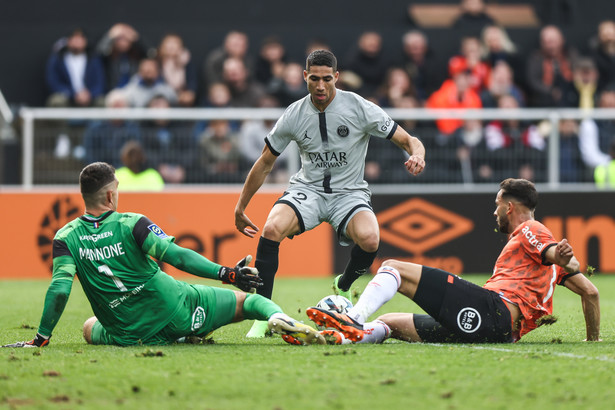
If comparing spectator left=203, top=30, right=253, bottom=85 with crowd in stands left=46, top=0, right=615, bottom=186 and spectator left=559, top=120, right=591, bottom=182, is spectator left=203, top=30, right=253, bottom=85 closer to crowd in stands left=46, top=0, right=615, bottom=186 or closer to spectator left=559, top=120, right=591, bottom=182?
crowd in stands left=46, top=0, right=615, bottom=186

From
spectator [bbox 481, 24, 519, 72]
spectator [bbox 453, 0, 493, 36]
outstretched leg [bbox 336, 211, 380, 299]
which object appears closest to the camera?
outstretched leg [bbox 336, 211, 380, 299]

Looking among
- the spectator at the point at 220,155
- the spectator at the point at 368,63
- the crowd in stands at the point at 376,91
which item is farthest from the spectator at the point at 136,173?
the spectator at the point at 368,63

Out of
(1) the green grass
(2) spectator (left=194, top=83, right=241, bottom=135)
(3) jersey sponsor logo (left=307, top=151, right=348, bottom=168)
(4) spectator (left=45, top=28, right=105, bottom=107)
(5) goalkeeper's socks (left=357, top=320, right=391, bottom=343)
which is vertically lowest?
(1) the green grass

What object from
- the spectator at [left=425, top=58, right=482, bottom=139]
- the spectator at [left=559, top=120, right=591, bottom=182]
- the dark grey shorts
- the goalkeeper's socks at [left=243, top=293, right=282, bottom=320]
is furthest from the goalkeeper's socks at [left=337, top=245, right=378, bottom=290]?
the spectator at [left=425, top=58, right=482, bottom=139]

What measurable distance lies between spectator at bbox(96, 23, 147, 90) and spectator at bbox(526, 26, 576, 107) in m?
5.89

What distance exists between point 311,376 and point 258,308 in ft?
4.36

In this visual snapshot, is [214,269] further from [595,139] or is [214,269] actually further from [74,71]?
[74,71]

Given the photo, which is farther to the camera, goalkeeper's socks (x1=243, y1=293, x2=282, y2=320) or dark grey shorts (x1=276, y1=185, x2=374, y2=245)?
dark grey shorts (x1=276, y1=185, x2=374, y2=245)

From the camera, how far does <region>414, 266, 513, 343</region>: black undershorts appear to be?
5938 millimetres

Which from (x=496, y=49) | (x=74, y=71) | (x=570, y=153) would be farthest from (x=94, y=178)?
(x=496, y=49)

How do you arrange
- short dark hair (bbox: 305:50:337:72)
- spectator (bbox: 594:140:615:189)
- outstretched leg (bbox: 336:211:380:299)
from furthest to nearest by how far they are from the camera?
spectator (bbox: 594:140:615:189) → outstretched leg (bbox: 336:211:380:299) → short dark hair (bbox: 305:50:337:72)

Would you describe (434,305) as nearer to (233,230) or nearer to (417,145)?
(417,145)

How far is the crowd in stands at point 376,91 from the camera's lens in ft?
42.2

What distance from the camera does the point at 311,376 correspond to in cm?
473
